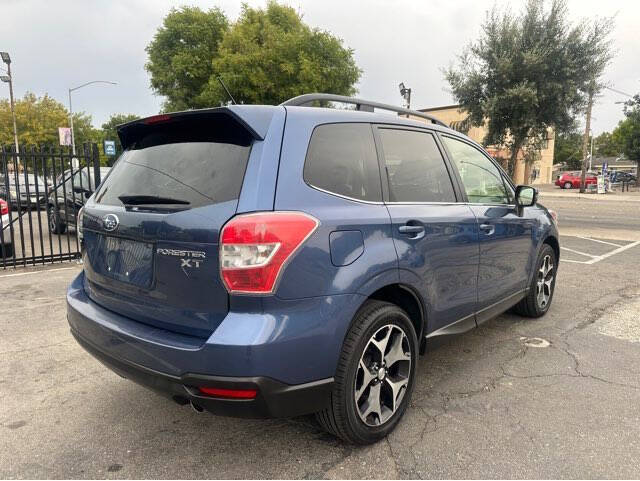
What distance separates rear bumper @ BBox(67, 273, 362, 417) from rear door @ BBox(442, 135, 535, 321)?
1.58 m

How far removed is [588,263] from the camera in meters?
7.86

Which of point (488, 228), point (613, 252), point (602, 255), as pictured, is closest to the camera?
point (488, 228)

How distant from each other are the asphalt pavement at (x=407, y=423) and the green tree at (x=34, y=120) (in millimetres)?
38052

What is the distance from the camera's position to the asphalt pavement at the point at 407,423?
2439 mm

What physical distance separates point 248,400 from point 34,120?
43.5 m

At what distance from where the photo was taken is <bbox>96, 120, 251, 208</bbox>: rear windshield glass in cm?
228

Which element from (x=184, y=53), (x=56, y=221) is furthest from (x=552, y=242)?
(x=184, y=53)

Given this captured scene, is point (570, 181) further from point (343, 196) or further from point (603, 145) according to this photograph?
point (603, 145)

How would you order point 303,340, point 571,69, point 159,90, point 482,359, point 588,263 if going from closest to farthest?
1. point 303,340
2. point 482,359
3. point 588,263
4. point 571,69
5. point 159,90

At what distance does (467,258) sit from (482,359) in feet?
3.38

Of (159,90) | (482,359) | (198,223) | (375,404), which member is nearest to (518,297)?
(482,359)

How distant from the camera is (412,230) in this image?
275cm

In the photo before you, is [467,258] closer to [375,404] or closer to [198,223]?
[375,404]

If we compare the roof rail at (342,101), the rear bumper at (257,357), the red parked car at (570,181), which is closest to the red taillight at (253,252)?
the rear bumper at (257,357)
